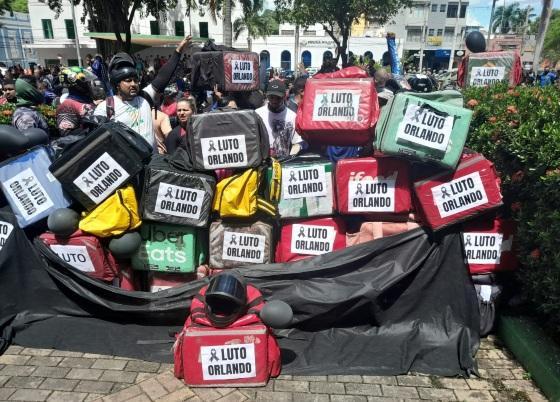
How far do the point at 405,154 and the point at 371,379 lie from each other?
188cm

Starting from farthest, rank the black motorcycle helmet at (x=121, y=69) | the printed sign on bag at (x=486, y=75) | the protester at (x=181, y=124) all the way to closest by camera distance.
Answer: the printed sign on bag at (x=486, y=75) < the protester at (x=181, y=124) < the black motorcycle helmet at (x=121, y=69)

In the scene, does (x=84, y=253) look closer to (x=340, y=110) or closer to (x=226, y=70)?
(x=340, y=110)

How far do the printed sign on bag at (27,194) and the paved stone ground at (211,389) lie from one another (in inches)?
51.5

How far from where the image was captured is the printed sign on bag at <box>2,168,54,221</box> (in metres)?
3.95

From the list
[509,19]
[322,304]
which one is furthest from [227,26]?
[509,19]

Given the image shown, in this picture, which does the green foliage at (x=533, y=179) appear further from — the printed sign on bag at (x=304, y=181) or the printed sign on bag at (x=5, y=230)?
the printed sign on bag at (x=5, y=230)

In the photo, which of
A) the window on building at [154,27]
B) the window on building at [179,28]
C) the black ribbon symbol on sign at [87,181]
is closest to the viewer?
the black ribbon symbol on sign at [87,181]

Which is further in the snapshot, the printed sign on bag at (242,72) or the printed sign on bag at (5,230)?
the printed sign on bag at (242,72)

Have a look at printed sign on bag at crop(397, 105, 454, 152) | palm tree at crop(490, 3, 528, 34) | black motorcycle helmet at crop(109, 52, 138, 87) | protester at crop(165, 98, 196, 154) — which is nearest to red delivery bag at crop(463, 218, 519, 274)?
printed sign on bag at crop(397, 105, 454, 152)

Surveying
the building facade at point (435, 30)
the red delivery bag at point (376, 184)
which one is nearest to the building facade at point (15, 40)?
the building facade at point (435, 30)

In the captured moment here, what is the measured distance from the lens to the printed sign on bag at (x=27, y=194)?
3.95 meters

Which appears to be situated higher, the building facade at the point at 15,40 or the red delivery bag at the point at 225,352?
the building facade at the point at 15,40

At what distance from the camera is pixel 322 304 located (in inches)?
150

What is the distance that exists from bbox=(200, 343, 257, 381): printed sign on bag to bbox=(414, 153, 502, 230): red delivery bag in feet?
6.35
